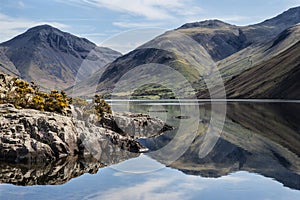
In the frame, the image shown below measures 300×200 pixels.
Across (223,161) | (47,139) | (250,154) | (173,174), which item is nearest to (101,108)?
(47,139)

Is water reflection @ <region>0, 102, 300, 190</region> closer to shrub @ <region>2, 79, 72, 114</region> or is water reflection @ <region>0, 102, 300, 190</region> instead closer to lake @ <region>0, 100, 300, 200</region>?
lake @ <region>0, 100, 300, 200</region>

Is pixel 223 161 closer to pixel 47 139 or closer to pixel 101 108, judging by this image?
pixel 47 139

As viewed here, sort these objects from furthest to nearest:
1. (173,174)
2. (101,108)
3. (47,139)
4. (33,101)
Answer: (101,108) → (33,101) → (47,139) → (173,174)

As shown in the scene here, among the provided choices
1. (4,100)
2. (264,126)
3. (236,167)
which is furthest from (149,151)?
(264,126)

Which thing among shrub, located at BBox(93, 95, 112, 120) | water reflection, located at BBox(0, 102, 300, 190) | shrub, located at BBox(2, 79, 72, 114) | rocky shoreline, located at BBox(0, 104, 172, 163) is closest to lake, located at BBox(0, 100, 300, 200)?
water reflection, located at BBox(0, 102, 300, 190)

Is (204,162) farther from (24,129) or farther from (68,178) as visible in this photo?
(24,129)

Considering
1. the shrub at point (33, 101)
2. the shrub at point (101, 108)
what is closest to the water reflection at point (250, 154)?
the shrub at point (101, 108)

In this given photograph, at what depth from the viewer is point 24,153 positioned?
6125 cm

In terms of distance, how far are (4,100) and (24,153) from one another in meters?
25.5

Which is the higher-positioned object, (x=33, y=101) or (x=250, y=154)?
(x=33, y=101)

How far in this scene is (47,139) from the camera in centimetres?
6438

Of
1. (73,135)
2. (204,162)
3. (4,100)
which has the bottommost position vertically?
(204,162)

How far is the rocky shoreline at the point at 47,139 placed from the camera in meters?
61.6

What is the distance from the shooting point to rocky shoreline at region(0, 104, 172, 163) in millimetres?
61594
